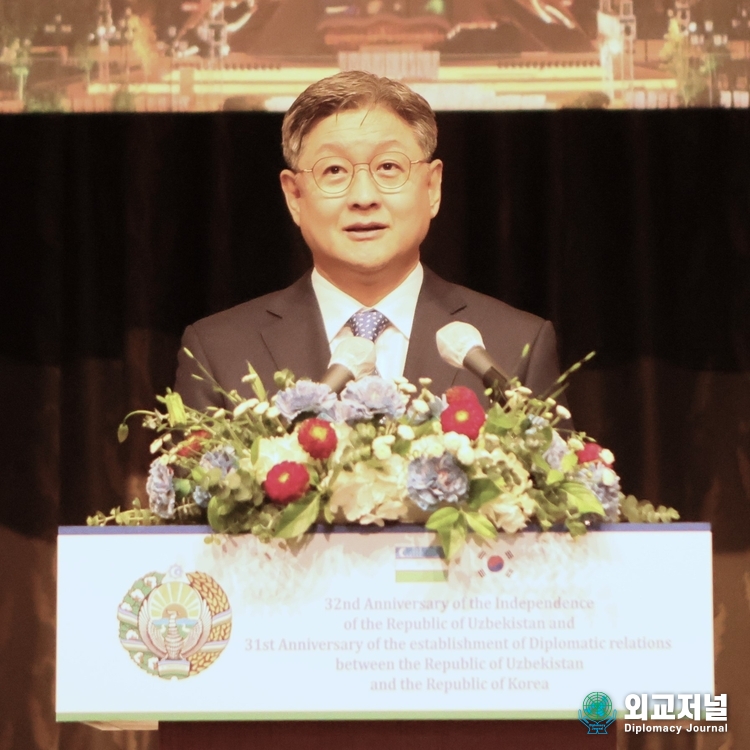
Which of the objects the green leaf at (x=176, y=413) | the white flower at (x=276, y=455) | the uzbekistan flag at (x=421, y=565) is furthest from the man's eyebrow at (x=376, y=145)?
the uzbekistan flag at (x=421, y=565)

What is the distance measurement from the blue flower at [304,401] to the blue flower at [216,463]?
0.30 feet

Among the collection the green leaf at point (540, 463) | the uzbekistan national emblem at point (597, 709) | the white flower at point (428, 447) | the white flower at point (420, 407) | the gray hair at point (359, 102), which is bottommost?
the uzbekistan national emblem at point (597, 709)

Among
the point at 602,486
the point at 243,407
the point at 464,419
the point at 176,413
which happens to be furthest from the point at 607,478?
the point at 176,413

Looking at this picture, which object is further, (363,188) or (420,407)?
(363,188)

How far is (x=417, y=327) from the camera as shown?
2.65 metres

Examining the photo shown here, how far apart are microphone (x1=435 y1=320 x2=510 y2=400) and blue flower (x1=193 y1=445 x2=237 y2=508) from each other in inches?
14.5

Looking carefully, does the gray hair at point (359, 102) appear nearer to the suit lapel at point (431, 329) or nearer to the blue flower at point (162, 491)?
the suit lapel at point (431, 329)

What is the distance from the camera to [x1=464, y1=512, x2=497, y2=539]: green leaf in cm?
152

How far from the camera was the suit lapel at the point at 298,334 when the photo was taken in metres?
2.60

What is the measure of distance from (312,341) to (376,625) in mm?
1161

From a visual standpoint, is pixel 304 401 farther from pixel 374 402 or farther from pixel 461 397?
pixel 461 397

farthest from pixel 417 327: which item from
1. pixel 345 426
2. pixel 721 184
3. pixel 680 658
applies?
pixel 721 184

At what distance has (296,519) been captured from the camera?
1.54 meters

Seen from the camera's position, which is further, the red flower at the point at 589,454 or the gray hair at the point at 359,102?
the gray hair at the point at 359,102
